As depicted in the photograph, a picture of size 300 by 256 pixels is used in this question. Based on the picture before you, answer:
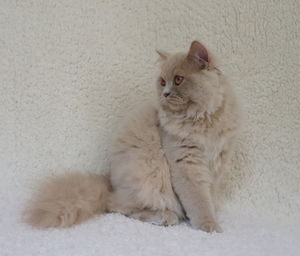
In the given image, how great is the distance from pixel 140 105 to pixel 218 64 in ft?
1.15

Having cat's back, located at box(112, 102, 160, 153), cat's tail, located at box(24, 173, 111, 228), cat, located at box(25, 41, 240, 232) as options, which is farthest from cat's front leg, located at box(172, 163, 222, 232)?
cat's tail, located at box(24, 173, 111, 228)

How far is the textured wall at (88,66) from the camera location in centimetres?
150

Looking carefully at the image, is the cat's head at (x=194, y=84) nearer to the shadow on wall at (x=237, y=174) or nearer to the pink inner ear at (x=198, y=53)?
the pink inner ear at (x=198, y=53)

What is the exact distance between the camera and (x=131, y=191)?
1.28 meters

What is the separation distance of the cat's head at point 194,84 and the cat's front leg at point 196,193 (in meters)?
0.20

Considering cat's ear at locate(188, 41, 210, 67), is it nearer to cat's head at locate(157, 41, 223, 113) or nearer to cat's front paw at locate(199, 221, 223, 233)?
cat's head at locate(157, 41, 223, 113)

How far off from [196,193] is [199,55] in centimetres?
44

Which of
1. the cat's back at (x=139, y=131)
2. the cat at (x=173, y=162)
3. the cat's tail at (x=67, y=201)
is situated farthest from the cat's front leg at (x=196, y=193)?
the cat's tail at (x=67, y=201)

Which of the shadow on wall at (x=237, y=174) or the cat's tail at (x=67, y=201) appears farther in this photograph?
the shadow on wall at (x=237, y=174)

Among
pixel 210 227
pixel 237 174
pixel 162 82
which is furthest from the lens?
pixel 237 174

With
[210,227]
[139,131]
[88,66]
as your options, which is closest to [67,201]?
[139,131]

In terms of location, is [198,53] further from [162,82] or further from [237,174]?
[237,174]

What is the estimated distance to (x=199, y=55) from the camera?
1229mm

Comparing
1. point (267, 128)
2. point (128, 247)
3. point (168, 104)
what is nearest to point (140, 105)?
point (168, 104)
